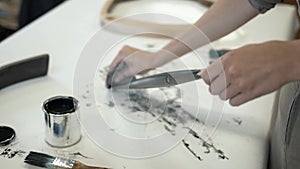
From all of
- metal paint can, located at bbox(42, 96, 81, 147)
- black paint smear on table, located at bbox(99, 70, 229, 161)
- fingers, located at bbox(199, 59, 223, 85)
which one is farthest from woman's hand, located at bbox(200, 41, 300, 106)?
metal paint can, located at bbox(42, 96, 81, 147)

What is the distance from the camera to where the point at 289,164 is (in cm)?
68

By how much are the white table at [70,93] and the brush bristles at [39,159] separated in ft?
0.04

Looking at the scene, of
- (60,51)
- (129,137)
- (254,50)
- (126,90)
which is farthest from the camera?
(60,51)

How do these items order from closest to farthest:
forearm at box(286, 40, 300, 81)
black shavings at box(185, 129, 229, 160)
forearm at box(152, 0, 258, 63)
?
1. forearm at box(286, 40, 300, 81)
2. black shavings at box(185, 129, 229, 160)
3. forearm at box(152, 0, 258, 63)

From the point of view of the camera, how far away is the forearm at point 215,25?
0.80 meters

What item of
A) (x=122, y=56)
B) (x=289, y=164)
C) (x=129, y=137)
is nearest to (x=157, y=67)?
(x=122, y=56)

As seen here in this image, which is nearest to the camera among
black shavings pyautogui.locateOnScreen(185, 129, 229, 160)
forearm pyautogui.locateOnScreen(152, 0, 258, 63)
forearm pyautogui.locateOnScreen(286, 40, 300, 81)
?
forearm pyautogui.locateOnScreen(286, 40, 300, 81)

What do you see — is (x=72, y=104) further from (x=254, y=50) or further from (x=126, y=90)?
(x=254, y=50)

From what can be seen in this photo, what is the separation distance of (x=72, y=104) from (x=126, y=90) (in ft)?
0.49

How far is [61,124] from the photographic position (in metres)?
0.68

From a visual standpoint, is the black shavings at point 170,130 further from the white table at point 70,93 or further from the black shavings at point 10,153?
the black shavings at point 10,153

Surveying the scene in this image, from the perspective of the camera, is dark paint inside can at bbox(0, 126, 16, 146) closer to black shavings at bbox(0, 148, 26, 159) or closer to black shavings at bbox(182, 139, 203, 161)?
black shavings at bbox(0, 148, 26, 159)

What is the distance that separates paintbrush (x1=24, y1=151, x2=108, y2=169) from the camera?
0.63m

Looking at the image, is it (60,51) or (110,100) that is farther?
(60,51)
